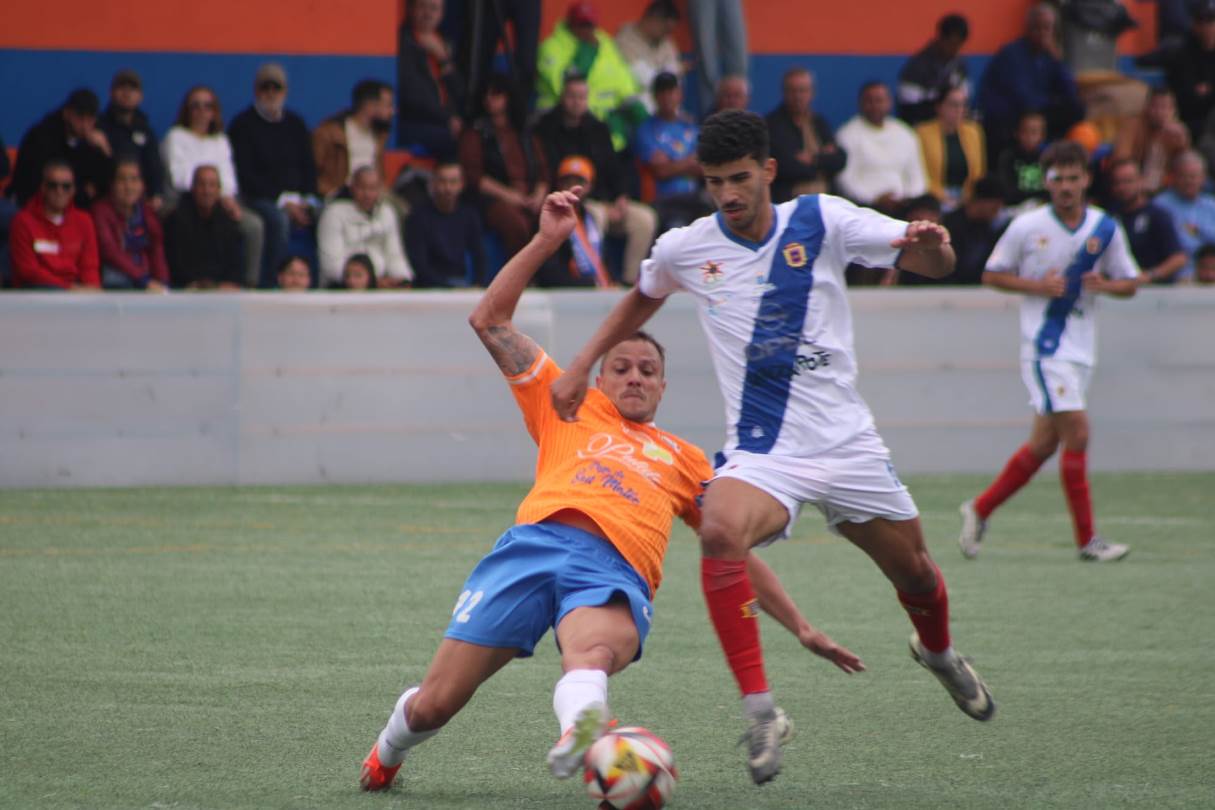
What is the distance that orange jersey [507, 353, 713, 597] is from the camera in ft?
15.8

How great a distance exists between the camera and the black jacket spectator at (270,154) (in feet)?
44.1

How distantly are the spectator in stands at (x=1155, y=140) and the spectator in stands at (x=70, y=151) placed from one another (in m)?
9.10

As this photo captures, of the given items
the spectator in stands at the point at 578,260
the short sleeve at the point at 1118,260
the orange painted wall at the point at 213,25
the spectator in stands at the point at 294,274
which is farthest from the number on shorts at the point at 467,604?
the orange painted wall at the point at 213,25

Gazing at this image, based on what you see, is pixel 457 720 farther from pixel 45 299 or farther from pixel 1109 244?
pixel 45 299

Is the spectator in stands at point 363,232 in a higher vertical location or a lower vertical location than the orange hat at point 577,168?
lower

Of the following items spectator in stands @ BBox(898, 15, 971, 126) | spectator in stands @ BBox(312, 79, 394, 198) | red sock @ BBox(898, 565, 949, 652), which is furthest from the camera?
spectator in stands @ BBox(898, 15, 971, 126)

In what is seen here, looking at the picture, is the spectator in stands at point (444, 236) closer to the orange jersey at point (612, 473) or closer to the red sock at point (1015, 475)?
the red sock at point (1015, 475)

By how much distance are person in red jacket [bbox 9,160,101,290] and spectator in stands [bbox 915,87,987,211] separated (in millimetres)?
7393

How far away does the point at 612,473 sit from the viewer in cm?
492

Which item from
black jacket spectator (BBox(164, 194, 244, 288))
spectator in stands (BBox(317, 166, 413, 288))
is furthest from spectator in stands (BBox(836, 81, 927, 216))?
black jacket spectator (BBox(164, 194, 244, 288))

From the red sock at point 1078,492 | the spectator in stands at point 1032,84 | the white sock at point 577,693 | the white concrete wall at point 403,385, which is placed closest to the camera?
the white sock at point 577,693

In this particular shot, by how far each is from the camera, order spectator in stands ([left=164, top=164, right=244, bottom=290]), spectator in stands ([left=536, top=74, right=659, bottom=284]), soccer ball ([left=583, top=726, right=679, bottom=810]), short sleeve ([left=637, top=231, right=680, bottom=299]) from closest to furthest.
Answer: soccer ball ([left=583, top=726, right=679, bottom=810])
short sleeve ([left=637, top=231, right=680, bottom=299])
spectator in stands ([left=164, top=164, right=244, bottom=290])
spectator in stands ([left=536, top=74, right=659, bottom=284])

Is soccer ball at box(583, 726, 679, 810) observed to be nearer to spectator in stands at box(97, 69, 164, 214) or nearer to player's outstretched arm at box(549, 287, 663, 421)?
player's outstretched arm at box(549, 287, 663, 421)

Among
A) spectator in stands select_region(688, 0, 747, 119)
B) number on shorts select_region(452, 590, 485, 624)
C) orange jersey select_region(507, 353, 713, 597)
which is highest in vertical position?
spectator in stands select_region(688, 0, 747, 119)
